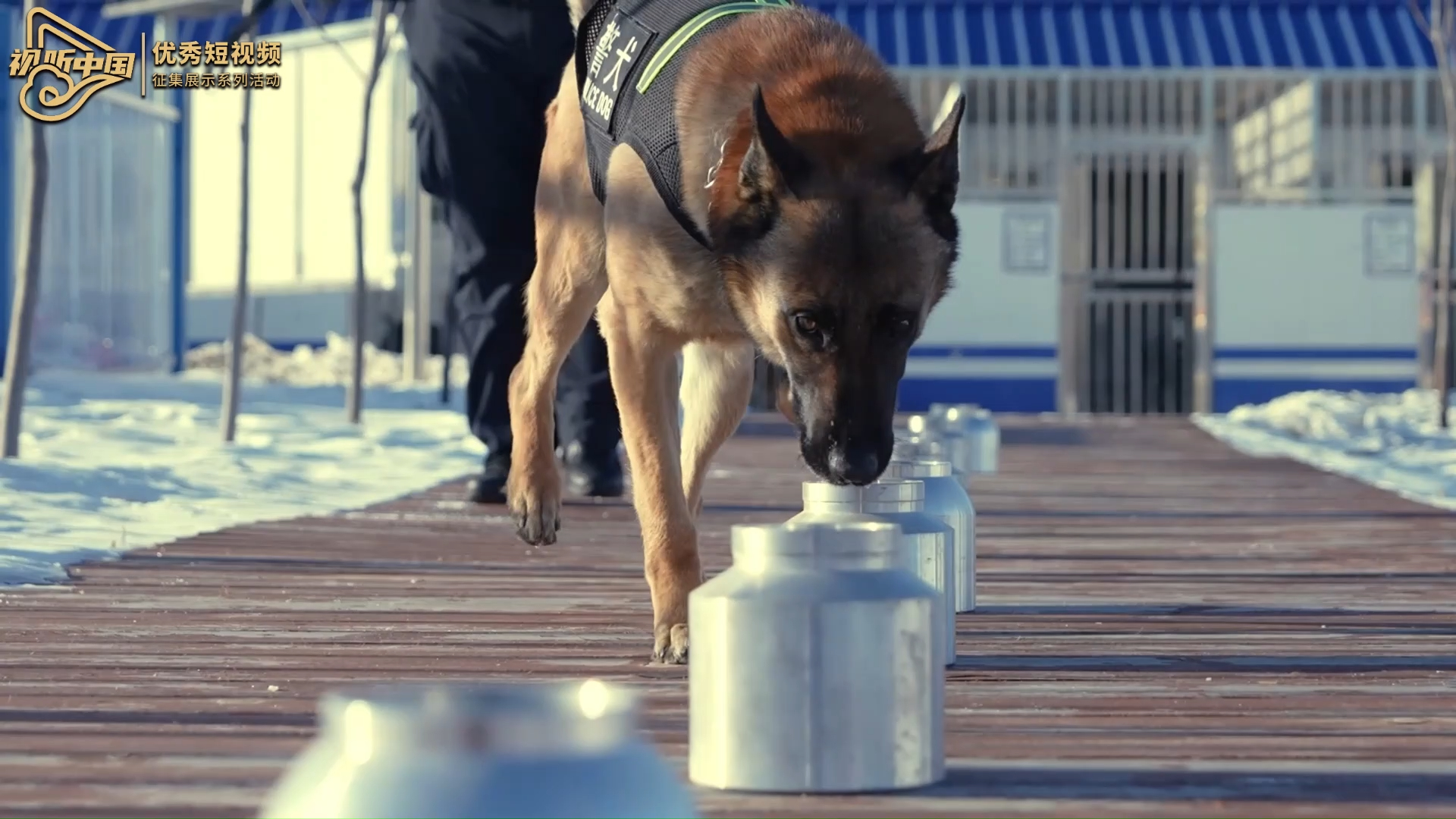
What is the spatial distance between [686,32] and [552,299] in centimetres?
84

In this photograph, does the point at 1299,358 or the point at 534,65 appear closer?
the point at 534,65

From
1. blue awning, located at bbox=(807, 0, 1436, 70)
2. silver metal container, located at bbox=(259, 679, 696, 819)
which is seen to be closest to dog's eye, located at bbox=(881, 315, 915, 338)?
silver metal container, located at bbox=(259, 679, 696, 819)

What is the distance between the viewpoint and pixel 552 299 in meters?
4.35

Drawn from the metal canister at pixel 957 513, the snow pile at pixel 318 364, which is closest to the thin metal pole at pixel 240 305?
→ the metal canister at pixel 957 513

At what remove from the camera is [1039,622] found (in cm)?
347

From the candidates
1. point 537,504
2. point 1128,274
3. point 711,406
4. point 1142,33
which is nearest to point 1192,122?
point 1142,33

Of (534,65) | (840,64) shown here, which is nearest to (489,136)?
(534,65)

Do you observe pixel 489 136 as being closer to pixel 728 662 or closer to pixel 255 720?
pixel 255 720

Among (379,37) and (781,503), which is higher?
(379,37)

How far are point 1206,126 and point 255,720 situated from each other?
17.1 m

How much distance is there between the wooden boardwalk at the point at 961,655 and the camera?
1968 mm

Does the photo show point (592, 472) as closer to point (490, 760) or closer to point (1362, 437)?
point (490, 760)

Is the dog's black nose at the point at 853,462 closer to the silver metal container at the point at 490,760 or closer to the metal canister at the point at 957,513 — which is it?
the metal canister at the point at 957,513

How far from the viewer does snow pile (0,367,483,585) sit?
520cm
